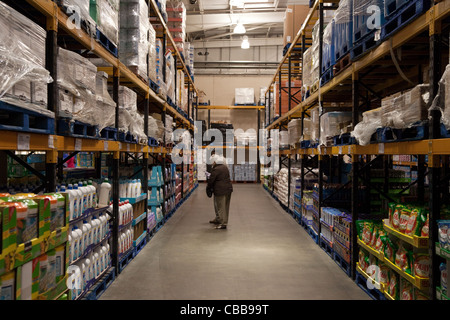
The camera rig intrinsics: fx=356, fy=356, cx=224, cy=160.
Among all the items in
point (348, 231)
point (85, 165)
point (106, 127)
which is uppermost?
point (106, 127)

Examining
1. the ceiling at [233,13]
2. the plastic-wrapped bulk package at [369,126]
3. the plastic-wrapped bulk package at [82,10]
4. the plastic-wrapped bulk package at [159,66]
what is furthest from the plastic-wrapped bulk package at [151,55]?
the ceiling at [233,13]

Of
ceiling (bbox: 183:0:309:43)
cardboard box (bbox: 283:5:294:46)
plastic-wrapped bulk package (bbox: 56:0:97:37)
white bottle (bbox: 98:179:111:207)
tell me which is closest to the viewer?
plastic-wrapped bulk package (bbox: 56:0:97:37)

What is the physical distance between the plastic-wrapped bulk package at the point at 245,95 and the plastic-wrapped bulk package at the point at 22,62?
1629 centimetres

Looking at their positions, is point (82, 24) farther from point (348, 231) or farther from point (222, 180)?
point (222, 180)

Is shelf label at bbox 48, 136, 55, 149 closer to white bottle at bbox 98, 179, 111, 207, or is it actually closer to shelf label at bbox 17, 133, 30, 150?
shelf label at bbox 17, 133, 30, 150

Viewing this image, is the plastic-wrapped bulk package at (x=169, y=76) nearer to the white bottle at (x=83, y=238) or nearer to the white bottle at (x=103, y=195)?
the white bottle at (x=103, y=195)

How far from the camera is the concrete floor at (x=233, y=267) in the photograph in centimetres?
402

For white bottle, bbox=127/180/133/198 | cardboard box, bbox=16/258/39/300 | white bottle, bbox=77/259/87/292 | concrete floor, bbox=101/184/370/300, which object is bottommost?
concrete floor, bbox=101/184/370/300

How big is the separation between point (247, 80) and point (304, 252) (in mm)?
14948

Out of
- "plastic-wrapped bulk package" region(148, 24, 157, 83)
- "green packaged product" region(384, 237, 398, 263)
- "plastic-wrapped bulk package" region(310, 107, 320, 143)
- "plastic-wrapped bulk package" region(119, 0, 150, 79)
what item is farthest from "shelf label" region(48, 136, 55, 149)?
"plastic-wrapped bulk package" region(310, 107, 320, 143)

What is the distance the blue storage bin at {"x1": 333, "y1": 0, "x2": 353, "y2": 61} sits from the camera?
458 centimetres

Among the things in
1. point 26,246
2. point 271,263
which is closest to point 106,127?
point 26,246

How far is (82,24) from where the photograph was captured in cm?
331

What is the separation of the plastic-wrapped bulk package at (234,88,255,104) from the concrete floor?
11.5 m
